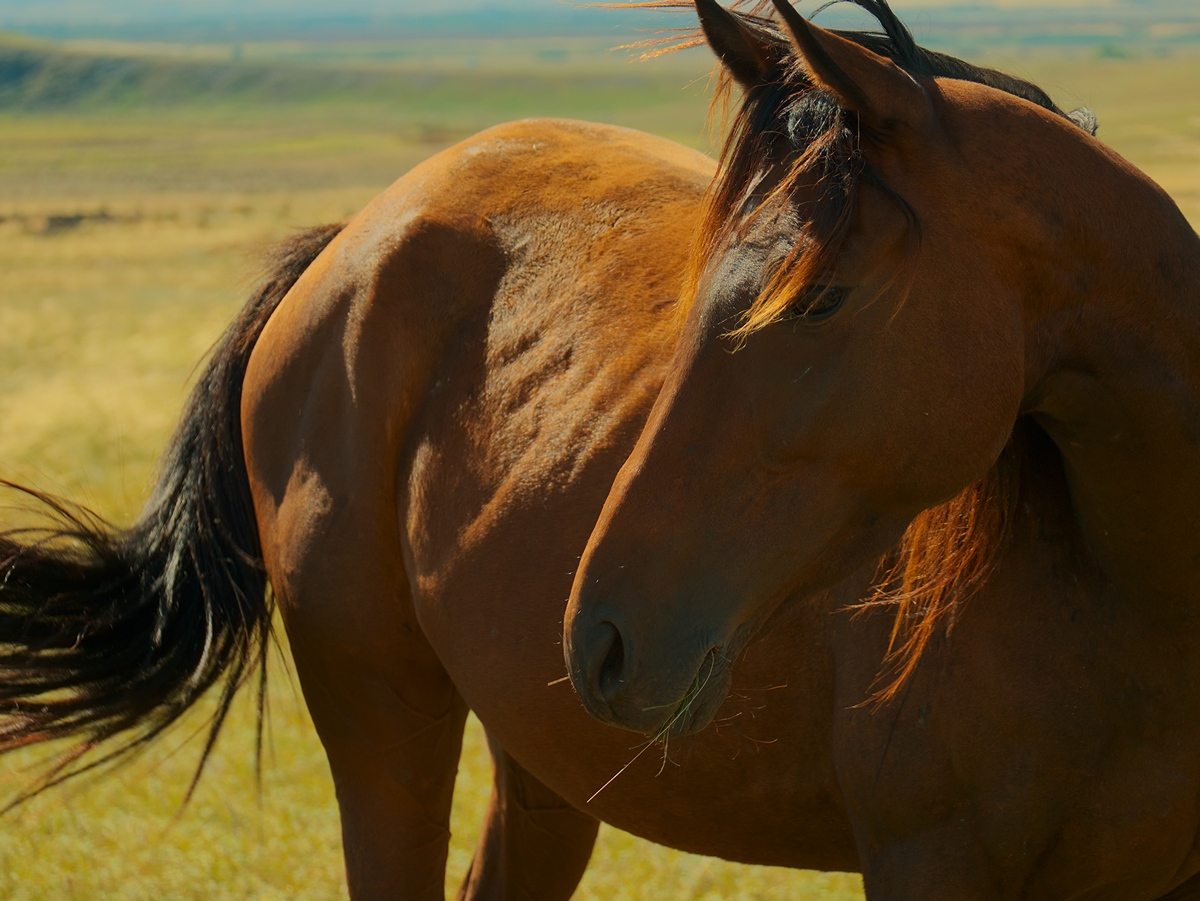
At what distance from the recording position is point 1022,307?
1712mm

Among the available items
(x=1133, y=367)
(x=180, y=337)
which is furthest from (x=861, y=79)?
(x=180, y=337)

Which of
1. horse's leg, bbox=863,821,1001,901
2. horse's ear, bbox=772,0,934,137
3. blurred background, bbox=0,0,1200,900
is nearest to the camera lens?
horse's ear, bbox=772,0,934,137

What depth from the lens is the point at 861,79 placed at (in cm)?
162

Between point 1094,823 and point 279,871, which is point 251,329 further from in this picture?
point 1094,823

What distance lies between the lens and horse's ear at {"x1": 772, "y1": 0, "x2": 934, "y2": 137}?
1.57 m

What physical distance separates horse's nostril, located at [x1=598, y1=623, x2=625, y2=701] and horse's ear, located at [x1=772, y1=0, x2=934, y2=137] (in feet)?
2.62

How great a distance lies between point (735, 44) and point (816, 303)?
1.39ft

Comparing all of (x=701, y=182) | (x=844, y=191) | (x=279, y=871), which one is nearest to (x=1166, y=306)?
(x=844, y=191)

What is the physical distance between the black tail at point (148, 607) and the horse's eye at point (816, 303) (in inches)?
84.9

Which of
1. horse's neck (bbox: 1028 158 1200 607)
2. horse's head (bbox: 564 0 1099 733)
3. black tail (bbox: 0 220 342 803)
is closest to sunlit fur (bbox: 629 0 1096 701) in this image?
horse's head (bbox: 564 0 1099 733)

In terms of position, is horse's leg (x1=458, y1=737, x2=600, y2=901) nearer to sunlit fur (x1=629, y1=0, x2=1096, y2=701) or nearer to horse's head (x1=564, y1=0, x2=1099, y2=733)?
sunlit fur (x1=629, y1=0, x2=1096, y2=701)

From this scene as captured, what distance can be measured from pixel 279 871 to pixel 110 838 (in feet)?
2.50

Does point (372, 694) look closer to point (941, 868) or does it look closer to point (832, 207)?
point (941, 868)

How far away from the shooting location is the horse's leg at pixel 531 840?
136 inches
